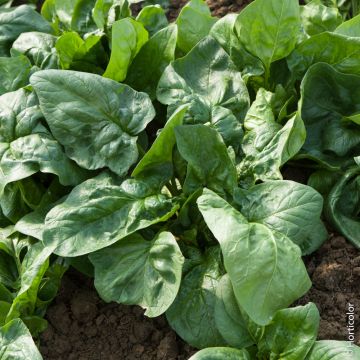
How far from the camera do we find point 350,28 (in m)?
2.48

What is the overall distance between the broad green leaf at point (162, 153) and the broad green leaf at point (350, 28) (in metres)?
0.80

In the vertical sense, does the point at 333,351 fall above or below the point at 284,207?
below

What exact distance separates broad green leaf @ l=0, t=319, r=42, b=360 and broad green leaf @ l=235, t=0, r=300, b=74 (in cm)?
133

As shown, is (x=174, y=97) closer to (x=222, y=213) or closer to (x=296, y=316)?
(x=222, y=213)

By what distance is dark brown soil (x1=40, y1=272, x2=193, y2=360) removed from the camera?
2.15 meters

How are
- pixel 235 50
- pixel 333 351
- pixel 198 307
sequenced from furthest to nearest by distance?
pixel 235 50 → pixel 198 307 → pixel 333 351

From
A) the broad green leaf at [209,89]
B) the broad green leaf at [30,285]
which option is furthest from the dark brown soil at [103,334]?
the broad green leaf at [209,89]

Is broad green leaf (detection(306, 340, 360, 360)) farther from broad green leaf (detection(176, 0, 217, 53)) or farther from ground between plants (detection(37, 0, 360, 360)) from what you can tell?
broad green leaf (detection(176, 0, 217, 53))

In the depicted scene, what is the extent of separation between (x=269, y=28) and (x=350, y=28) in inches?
12.9

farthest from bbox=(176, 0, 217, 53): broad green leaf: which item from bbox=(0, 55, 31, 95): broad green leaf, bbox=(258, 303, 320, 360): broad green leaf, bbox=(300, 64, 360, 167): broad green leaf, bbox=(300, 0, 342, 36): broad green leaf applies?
bbox=(258, 303, 320, 360): broad green leaf

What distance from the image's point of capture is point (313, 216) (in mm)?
2006

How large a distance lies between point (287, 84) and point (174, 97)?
485 mm

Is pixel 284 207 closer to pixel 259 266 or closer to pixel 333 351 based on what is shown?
pixel 259 266

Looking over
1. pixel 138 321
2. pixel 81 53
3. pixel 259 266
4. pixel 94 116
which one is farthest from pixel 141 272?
pixel 81 53
